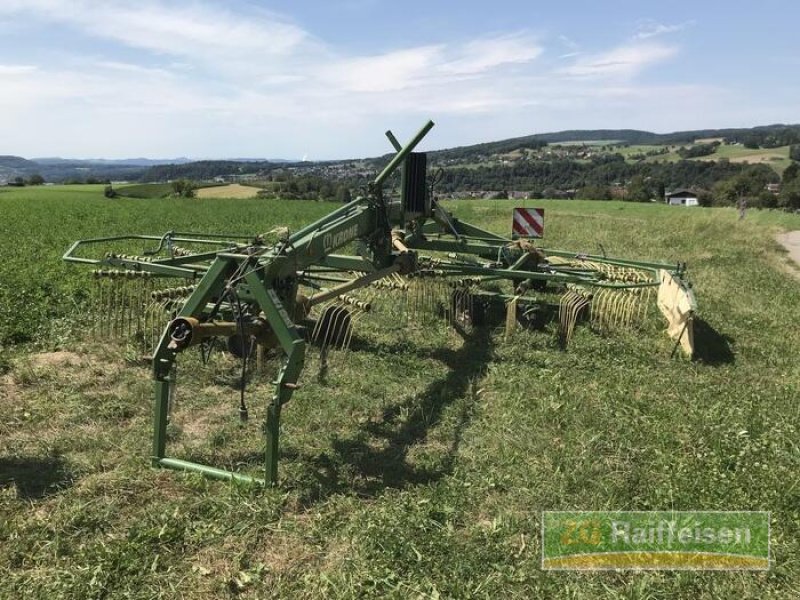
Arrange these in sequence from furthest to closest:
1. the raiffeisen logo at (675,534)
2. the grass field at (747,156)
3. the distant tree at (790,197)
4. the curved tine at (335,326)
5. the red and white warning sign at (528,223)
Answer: the grass field at (747,156) < the distant tree at (790,197) < the red and white warning sign at (528,223) < the curved tine at (335,326) < the raiffeisen logo at (675,534)

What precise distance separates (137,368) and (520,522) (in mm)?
4690

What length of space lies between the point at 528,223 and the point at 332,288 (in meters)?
5.61

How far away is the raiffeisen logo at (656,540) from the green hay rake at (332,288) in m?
2.00

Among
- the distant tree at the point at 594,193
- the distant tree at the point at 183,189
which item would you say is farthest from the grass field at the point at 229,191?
the distant tree at the point at 594,193

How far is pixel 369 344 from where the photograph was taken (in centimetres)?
759

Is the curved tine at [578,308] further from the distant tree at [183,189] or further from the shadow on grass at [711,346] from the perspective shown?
the distant tree at [183,189]

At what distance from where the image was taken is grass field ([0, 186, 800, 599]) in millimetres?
3352

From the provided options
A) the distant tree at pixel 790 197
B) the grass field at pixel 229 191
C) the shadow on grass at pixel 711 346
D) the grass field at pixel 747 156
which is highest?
the grass field at pixel 747 156

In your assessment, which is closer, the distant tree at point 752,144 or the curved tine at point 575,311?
the curved tine at point 575,311

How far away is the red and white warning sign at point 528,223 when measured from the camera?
35.0ft

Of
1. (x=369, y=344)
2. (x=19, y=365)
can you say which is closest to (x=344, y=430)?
(x=369, y=344)

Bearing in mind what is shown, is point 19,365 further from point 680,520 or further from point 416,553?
point 680,520

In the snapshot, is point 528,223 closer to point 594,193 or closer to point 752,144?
point 594,193

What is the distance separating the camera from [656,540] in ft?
12.0
